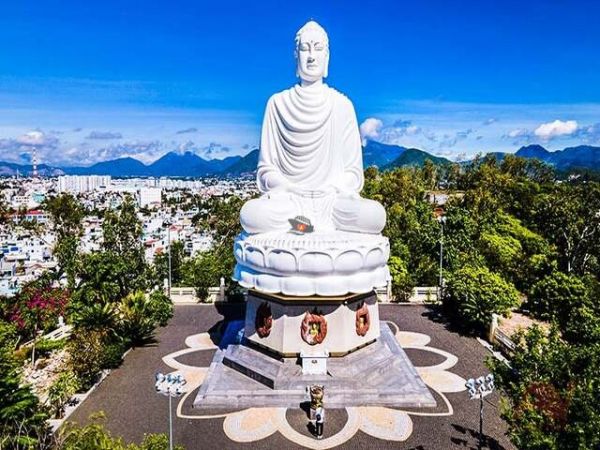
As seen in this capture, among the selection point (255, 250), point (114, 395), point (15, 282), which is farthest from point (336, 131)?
point (15, 282)

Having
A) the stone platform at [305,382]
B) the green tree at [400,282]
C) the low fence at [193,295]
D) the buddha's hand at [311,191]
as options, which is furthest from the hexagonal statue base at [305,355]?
the low fence at [193,295]

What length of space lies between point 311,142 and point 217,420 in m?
8.21

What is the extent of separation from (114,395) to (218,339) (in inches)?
178

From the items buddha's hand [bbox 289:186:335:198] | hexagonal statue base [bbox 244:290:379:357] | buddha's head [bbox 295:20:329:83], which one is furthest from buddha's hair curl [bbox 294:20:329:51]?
hexagonal statue base [bbox 244:290:379:357]

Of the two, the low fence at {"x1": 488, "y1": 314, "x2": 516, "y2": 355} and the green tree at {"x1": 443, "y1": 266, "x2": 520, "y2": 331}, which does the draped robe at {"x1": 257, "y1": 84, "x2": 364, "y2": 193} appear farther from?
the low fence at {"x1": 488, "y1": 314, "x2": 516, "y2": 355}

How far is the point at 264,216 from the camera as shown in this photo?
1355 cm

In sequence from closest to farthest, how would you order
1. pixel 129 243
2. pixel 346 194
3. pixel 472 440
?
pixel 472 440
pixel 346 194
pixel 129 243

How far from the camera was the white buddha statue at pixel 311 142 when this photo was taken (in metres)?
14.9

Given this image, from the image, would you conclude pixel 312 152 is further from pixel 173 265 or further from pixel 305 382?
pixel 173 265

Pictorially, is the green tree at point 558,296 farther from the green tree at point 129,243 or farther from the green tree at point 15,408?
the green tree at point 129,243

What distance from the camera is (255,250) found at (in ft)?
41.8

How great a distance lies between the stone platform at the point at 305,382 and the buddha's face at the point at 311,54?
833 centimetres

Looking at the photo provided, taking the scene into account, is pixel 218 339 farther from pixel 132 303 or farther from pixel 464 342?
pixel 464 342

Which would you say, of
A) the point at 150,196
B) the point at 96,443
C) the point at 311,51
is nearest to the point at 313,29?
the point at 311,51
